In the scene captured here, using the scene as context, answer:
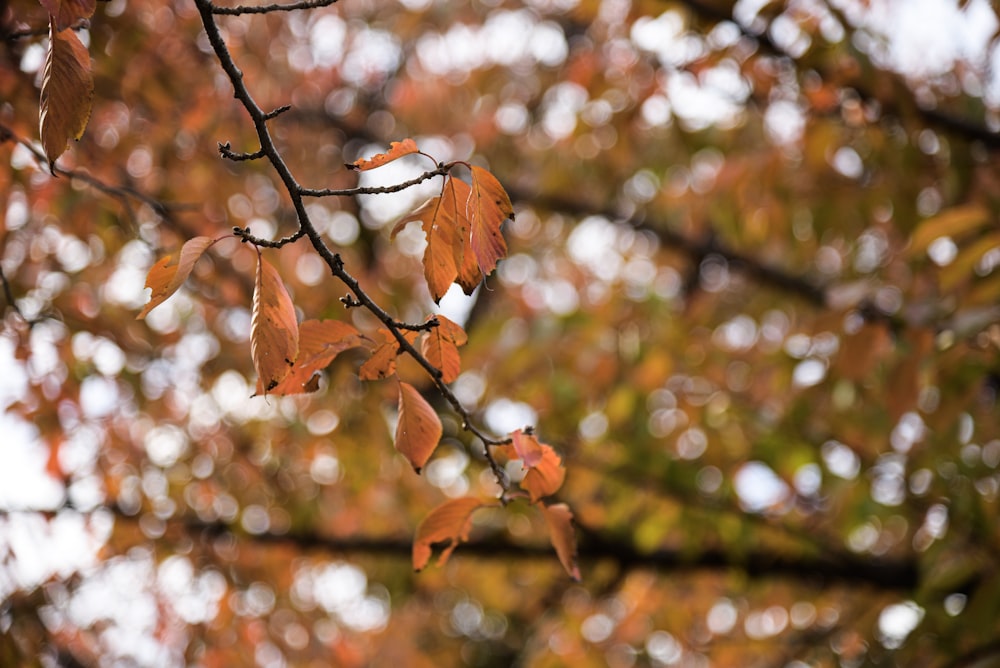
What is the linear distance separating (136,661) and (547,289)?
2963mm

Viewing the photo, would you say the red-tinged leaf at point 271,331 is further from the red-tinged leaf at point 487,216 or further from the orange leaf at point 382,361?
the red-tinged leaf at point 487,216

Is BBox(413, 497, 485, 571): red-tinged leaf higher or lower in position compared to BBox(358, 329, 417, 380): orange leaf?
lower

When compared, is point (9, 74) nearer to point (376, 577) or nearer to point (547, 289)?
point (376, 577)

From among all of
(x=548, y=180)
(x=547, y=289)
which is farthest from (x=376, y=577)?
(x=547, y=289)

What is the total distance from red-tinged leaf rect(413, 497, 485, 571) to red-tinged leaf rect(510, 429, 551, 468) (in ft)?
0.44

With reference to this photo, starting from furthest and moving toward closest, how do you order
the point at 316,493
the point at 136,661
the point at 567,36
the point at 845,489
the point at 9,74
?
the point at 567,36 → the point at 316,493 → the point at 136,661 → the point at 845,489 → the point at 9,74

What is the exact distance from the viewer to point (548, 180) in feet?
10.8

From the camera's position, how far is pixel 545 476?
0.92m

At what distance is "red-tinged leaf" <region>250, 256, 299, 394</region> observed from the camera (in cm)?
77

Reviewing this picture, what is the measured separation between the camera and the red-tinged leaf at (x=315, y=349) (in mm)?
854

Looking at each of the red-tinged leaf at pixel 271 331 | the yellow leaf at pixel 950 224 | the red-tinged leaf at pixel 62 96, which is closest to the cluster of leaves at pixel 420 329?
the red-tinged leaf at pixel 271 331

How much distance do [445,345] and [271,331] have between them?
→ 20 centimetres

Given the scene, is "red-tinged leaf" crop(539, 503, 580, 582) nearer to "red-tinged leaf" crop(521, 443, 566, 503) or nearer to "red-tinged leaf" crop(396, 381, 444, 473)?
"red-tinged leaf" crop(521, 443, 566, 503)

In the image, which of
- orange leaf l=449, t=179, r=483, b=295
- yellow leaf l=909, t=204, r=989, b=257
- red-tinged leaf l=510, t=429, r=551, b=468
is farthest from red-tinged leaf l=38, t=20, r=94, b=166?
yellow leaf l=909, t=204, r=989, b=257
